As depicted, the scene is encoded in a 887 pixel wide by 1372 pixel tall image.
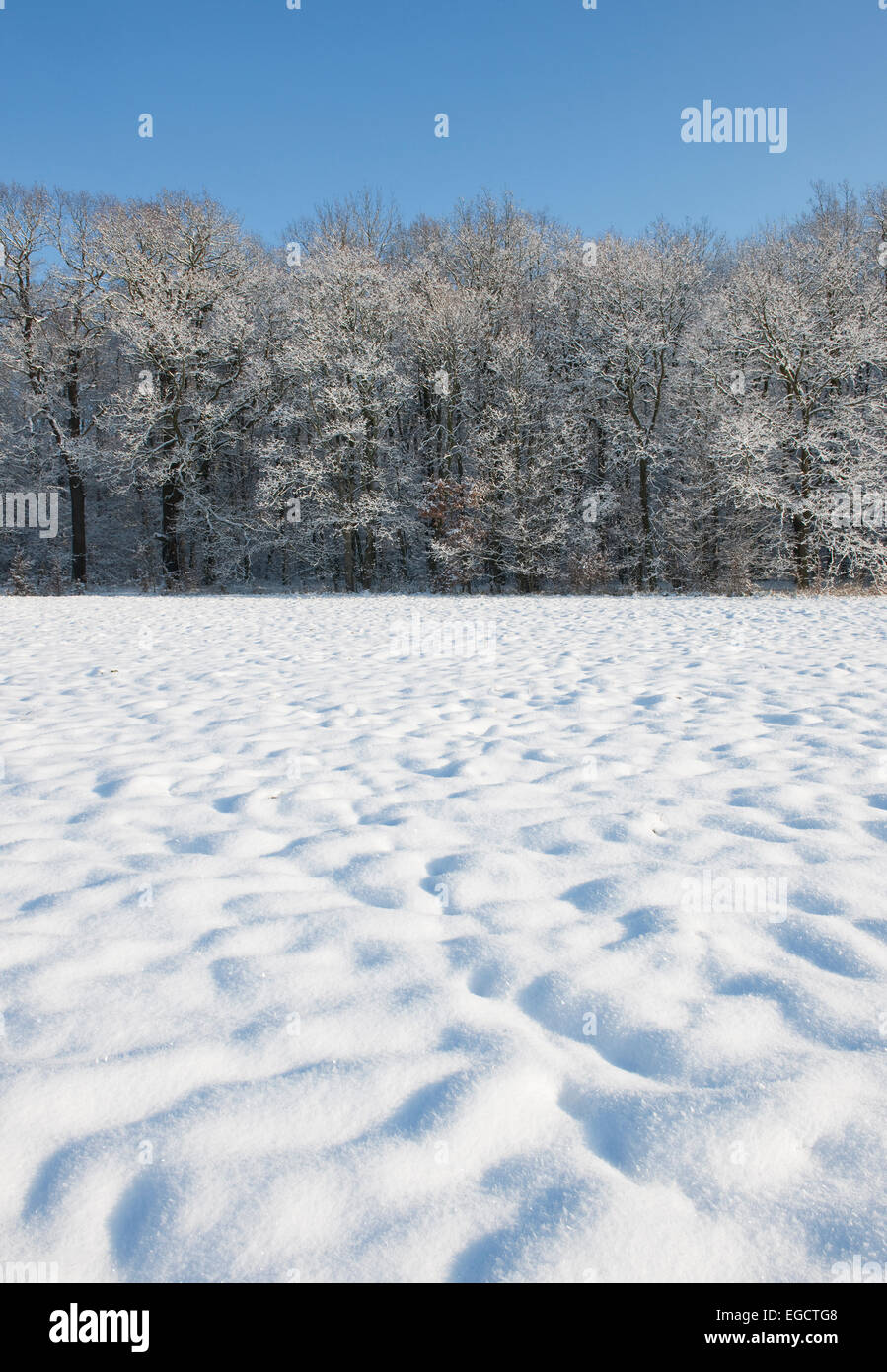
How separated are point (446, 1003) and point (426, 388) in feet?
80.0

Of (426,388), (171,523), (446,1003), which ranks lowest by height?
(446,1003)

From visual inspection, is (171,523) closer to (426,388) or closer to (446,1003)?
(426,388)

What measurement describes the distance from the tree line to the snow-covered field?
17018 mm

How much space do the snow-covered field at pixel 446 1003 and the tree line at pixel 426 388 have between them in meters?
17.0

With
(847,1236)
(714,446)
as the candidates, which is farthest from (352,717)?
(714,446)

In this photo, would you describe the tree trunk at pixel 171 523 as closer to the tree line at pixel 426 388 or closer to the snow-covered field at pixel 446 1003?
the tree line at pixel 426 388

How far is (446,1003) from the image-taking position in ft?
6.00

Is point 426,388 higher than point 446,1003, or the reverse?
point 426,388

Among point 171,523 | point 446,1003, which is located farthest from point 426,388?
point 446,1003

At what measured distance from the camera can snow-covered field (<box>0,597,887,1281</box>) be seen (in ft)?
4.11

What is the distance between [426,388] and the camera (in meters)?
23.8

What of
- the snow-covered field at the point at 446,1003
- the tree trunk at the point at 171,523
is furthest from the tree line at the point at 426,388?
the snow-covered field at the point at 446,1003

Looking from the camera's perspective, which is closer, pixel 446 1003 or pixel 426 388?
pixel 446 1003

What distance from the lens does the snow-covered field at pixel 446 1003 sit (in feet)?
4.11
